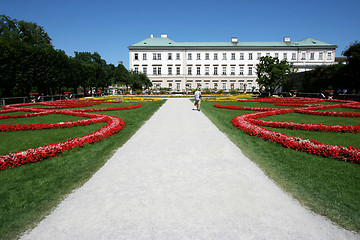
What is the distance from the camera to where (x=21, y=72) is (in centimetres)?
2645

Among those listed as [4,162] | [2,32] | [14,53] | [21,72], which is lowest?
[4,162]

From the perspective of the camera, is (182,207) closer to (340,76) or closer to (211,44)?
(340,76)

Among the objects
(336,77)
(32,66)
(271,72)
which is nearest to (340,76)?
(336,77)

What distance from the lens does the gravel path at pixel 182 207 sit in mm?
2498

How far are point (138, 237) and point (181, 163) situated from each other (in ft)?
8.01

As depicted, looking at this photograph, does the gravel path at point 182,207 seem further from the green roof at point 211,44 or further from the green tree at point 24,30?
the green roof at point 211,44

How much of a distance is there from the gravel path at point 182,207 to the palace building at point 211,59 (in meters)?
61.1

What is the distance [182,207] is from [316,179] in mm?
2504

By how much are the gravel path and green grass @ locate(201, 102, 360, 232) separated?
0.19 meters

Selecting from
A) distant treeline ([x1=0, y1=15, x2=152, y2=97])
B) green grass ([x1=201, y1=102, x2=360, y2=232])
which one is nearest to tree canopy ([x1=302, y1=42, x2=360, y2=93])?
green grass ([x1=201, y1=102, x2=360, y2=232])

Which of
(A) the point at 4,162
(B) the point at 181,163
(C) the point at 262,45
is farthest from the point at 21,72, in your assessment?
(C) the point at 262,45

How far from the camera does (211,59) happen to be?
6594cm

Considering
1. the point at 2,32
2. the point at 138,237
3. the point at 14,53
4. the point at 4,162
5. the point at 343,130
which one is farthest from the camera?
the point at 2,32

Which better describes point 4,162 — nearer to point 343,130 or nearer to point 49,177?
point 49,177
